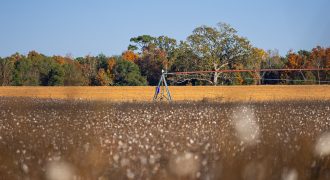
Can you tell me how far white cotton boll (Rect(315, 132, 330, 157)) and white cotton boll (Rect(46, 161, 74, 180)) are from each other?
8.57ft

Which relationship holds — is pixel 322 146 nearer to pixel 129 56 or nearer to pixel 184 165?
pixel 184 165

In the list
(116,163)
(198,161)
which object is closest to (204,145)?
(198,161)

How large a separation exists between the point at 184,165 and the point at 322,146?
222 cm

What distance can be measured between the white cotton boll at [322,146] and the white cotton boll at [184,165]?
67.1 inches

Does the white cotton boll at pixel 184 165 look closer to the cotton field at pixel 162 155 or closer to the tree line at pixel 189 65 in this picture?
the cotton field at pixel 162 155

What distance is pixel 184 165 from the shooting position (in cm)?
443

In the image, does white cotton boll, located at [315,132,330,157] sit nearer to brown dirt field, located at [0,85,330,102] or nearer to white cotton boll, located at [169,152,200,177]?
white cotton boll, located at [169,152,200,177]

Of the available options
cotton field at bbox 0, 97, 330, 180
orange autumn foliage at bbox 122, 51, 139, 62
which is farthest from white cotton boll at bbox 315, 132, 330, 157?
orange autumn foliage at bbox 122, 51, 139, 62

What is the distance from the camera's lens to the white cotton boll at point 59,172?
428 cm

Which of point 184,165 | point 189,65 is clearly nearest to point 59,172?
point 184,165

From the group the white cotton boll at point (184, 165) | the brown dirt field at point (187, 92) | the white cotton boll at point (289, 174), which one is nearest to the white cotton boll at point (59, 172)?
the white cotton boll at point (184, 165)

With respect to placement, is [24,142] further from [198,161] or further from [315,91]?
[315,91]

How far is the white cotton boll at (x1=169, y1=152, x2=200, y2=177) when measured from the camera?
4271 millimetres

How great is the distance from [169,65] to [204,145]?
78104mm
